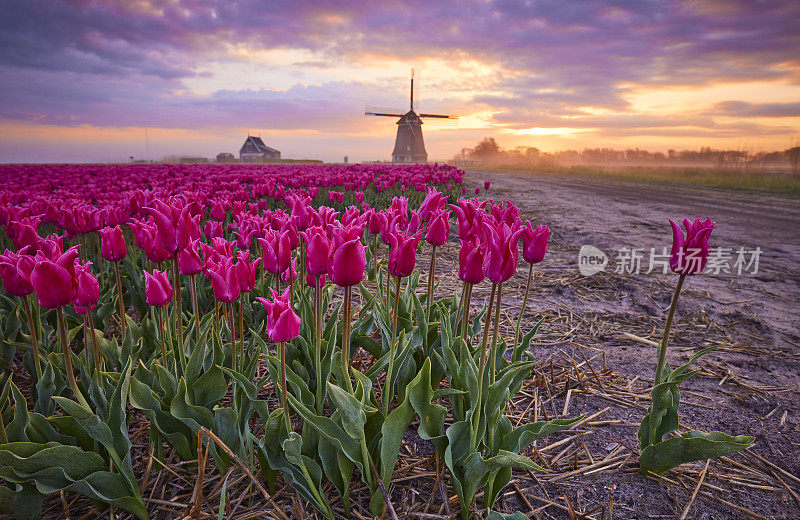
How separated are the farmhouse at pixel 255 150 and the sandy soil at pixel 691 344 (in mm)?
69133

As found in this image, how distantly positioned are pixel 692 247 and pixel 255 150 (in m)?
76.0

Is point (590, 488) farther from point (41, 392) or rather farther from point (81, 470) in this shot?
point (41, 392)

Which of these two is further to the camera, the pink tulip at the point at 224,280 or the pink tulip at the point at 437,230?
the pink tulip at the point at 437,230

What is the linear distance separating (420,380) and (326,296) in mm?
1478

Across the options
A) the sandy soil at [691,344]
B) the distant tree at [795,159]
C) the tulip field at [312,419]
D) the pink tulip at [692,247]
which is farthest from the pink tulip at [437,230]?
the distant tree at [795,159]

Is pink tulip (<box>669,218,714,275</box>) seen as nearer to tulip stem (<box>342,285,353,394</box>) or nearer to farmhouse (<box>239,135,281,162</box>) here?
tulip stem (<box>342,285,353,394</box>)

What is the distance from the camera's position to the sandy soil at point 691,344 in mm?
1911

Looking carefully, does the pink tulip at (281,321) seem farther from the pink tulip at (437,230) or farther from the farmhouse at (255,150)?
the farmhouse at (255,150)

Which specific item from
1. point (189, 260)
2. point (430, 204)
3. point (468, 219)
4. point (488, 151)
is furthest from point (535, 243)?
point (488, 151)

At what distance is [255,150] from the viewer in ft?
234

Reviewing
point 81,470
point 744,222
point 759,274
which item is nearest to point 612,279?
point 759,274

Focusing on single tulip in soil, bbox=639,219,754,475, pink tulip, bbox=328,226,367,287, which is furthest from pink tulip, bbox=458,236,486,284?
single tulip in soil, bbox=639,219,754,475

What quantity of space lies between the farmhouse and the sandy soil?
69.1 m

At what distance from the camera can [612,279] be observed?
5.09 m
